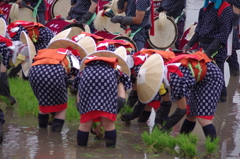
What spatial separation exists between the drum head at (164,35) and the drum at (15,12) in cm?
222

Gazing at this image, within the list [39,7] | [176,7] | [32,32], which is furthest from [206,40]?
[39,7]

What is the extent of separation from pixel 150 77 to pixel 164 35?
4.46 metres

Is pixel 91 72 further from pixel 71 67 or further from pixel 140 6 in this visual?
pixel 140 6

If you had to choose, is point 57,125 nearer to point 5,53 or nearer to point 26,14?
point 5,53

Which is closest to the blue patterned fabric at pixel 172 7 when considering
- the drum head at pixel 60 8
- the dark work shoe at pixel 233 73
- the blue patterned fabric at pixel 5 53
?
the dark work shoe at pixel 233 73

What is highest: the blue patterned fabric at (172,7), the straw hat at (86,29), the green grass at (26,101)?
the blue patterned fabric at (172,7)

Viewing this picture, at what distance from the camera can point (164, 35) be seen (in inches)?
353

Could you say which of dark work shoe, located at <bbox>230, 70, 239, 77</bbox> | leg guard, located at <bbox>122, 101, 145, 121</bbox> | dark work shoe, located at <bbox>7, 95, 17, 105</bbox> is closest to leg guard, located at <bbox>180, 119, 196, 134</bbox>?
leg guard, located at <bbox>122, 101, 145, 121</bbox>

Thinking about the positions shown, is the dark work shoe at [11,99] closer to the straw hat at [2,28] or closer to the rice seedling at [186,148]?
the straw hat at [2,28]

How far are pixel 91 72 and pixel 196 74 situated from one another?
992 mm

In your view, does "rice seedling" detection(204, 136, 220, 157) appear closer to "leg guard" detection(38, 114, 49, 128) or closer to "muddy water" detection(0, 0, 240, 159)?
"muddy water" detection(0, 0, 240, 159)

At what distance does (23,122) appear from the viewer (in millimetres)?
5363

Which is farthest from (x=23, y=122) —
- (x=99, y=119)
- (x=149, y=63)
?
(x=149, y=63)

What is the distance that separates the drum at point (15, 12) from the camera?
345 inches
